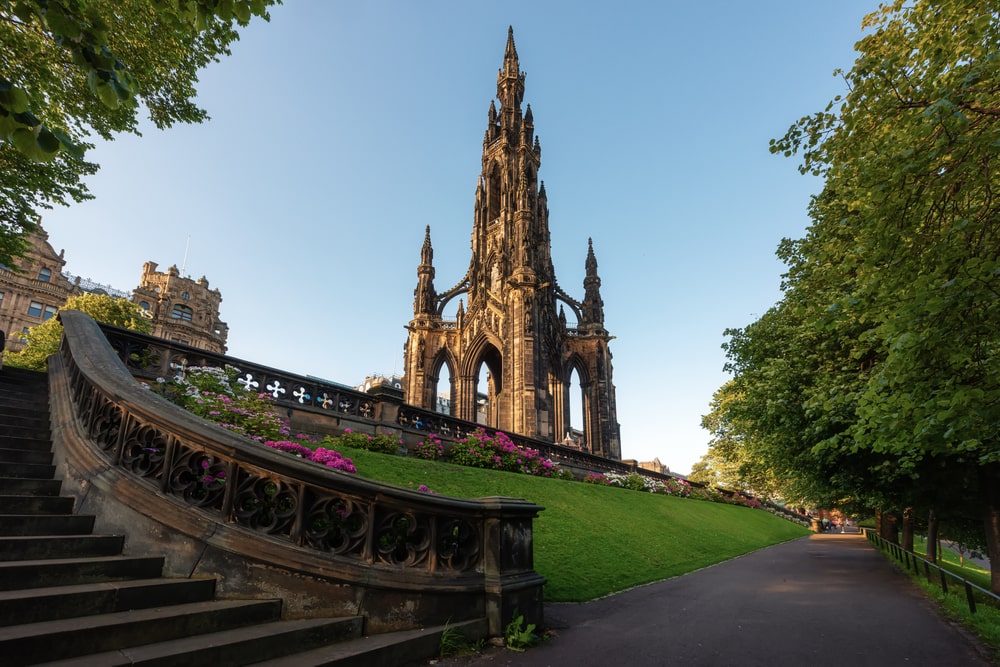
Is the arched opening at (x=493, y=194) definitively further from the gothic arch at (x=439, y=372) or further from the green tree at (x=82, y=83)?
the green tree at (x=82, y=83)

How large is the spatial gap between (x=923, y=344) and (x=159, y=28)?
Result: 1542 centimetres

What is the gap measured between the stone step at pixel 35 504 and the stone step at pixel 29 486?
1.18 ft

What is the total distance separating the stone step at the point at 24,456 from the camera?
17.5 feet

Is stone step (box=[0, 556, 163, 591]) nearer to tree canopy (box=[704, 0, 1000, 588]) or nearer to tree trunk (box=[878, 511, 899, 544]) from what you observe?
tree canopy (box=[704, 0, 1000, 588])

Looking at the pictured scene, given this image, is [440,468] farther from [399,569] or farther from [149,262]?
[149,262]

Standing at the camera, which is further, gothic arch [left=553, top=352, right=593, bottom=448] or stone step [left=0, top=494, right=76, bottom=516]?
gothic arch [left=553, top=352, right=593, bottom=448]

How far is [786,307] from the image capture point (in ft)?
40.3

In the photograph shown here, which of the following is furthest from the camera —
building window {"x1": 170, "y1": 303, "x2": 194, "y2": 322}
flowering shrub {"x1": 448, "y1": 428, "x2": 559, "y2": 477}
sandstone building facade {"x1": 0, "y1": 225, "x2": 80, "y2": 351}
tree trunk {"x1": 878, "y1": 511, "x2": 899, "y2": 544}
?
building window {"x1": 170, "y1": 303, "x2": 194, "y2": 322}

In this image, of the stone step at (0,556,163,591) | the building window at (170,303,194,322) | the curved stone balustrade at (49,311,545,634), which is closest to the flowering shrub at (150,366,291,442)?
the curved stone balustrade at (49,311,545,634)

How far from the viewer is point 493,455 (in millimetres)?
14750

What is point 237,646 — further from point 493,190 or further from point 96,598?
point 493,190

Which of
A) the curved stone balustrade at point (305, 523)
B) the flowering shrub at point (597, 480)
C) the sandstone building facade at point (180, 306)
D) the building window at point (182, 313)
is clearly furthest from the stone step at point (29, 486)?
the building window at point (182, 313)

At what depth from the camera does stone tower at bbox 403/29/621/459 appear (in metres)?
35.7

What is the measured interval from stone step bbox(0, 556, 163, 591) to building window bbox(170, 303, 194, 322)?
62129 mm
